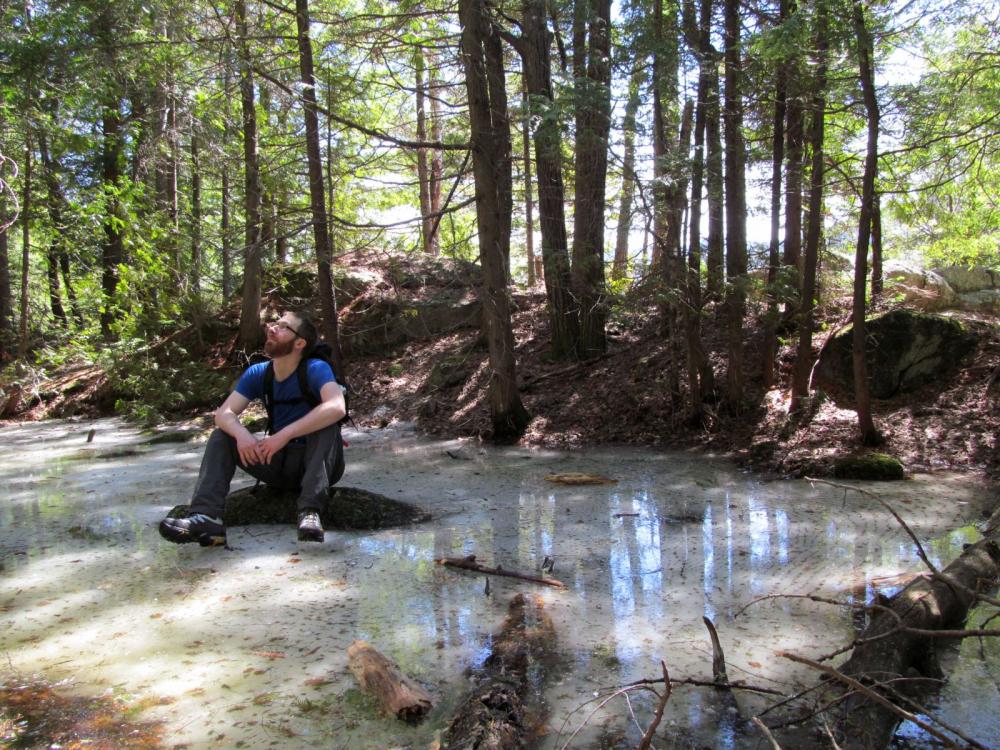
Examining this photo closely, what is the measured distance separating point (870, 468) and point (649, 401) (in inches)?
126

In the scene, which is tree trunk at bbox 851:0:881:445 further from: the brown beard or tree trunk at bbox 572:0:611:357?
the brown beard

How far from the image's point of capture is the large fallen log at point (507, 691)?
2115 mm

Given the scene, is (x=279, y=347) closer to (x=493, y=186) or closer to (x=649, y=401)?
(x=493, y=186)

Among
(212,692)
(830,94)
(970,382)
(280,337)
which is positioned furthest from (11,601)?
(970,382)

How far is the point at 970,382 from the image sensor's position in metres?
8.34

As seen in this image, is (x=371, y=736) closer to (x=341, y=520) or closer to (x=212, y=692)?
(x=212, y=692)

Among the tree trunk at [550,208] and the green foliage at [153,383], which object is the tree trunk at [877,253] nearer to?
the tree trunk at [550,208]

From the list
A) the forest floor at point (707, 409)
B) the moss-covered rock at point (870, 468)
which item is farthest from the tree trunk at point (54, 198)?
the moss-covered rock at point (870, 468)

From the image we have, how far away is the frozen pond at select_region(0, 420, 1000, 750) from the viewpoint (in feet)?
7.82

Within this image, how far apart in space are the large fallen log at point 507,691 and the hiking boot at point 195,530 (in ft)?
6.35

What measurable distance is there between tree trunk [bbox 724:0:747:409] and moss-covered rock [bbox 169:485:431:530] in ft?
16.4

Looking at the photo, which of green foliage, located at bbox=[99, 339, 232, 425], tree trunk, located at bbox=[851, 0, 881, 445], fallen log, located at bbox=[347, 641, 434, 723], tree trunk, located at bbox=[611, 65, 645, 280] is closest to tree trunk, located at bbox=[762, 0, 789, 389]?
tree trunk, located at bbox=[851, 0, 881, 445]

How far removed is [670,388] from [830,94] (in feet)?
13.2

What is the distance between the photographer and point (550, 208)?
35.4 feet
